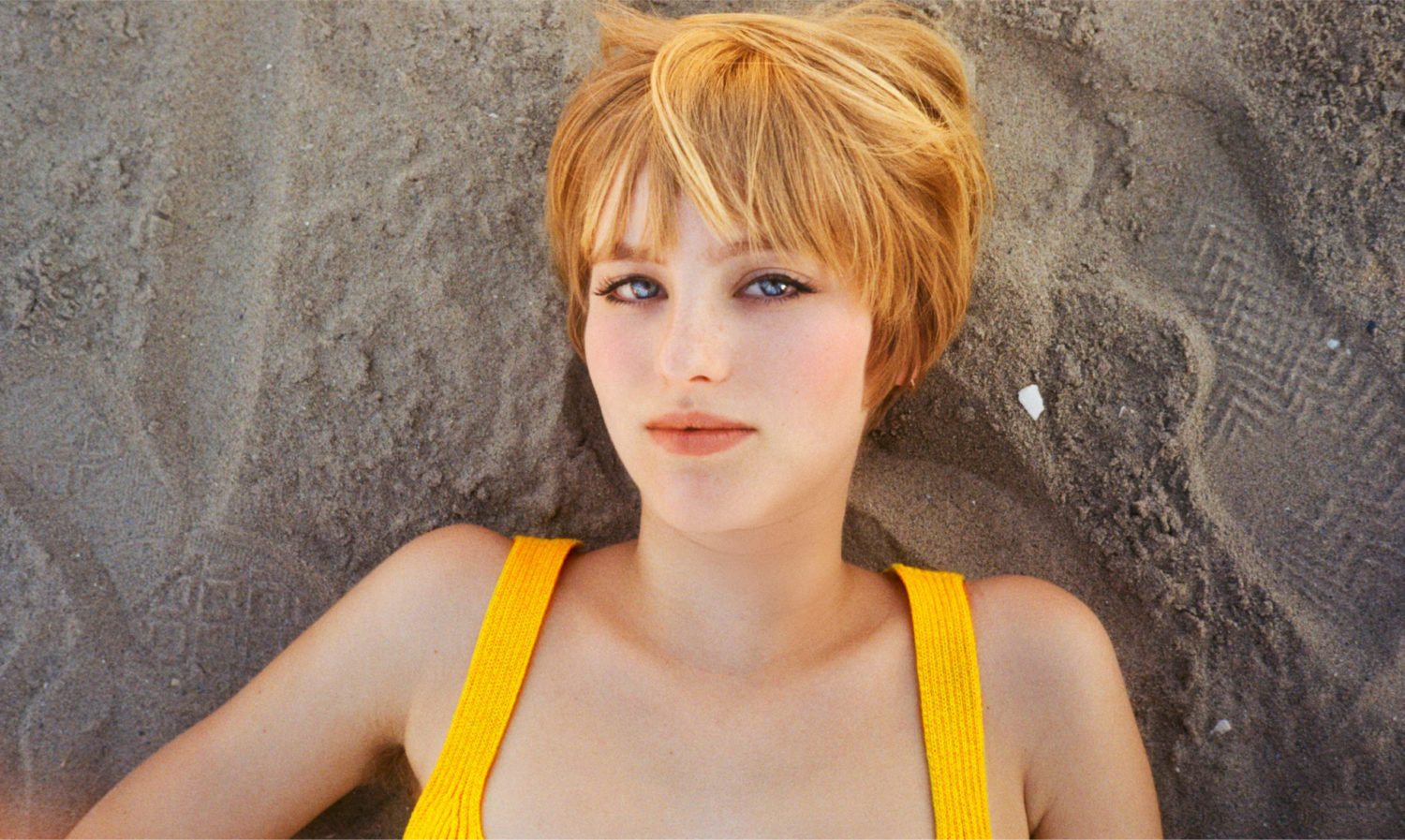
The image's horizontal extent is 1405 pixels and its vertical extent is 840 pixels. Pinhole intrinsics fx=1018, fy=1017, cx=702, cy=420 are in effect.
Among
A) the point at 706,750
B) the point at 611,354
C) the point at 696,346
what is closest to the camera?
the point at 696,346

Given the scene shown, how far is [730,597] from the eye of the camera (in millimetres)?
1798

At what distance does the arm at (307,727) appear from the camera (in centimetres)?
174

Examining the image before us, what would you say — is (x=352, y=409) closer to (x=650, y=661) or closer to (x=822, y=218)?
(x=650, y=661)

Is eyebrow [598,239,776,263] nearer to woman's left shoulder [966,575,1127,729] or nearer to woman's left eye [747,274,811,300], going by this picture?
woman's left eye [747,274,811,300]

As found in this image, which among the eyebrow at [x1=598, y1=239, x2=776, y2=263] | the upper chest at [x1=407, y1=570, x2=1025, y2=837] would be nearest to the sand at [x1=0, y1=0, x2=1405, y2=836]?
the upper chest at [x1=407, y1=570, x2=1025, y2=837]

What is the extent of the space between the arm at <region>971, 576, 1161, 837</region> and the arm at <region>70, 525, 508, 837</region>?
3.18 feet

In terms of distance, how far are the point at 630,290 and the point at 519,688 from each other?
73 centimetres

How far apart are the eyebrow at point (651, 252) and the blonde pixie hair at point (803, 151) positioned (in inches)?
0.5

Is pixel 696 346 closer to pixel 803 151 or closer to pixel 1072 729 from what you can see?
pixel 803 151

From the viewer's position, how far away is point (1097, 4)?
2145mm

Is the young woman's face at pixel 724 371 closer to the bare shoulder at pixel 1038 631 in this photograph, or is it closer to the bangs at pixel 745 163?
the bangs at pixel 745 163

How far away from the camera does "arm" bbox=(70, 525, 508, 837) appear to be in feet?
5.72

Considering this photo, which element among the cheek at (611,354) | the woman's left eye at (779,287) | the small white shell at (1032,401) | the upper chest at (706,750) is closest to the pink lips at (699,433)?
the cheek at (611,354)

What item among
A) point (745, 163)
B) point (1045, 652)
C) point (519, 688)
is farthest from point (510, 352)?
point (1045, 652)
